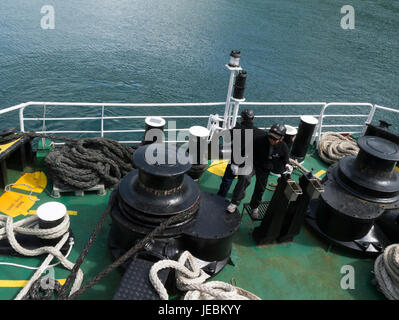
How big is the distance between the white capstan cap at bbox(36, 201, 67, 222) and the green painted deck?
0.52 m

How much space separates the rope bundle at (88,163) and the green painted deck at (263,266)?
27 centimetres

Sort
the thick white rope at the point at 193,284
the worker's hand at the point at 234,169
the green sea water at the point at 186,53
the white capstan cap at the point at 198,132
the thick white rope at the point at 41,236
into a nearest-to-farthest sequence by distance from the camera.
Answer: the thick white rope at the point at 193,284 < the thick white rope at the point at 41,236 < the worker's hand at the point at 234,169 < the white capstan cap at the point at 198,132 < the green sea water at the point at 186,53

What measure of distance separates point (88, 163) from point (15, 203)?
3.45 ft

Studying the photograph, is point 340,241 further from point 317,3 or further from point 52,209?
point 317,3

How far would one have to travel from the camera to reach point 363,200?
4.66 m

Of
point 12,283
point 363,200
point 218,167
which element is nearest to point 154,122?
point 218,167

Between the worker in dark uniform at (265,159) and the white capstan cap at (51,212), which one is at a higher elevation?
the worker in dark uniform at (265,159)

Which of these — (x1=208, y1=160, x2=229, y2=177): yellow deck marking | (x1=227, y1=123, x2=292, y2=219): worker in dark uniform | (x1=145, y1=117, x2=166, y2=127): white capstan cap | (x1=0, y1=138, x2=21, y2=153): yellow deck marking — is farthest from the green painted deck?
(x1=145, y1=117, x2=166, y2=127): white capstan cap

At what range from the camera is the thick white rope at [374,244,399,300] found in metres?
3.96

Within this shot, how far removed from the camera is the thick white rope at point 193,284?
10.7 ft

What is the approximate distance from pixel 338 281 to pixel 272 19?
1118 inches

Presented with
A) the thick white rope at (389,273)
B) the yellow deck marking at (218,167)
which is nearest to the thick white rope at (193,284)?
the thick white rope at (389,273)

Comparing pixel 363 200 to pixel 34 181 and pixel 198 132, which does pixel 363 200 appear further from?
pixel 34 181

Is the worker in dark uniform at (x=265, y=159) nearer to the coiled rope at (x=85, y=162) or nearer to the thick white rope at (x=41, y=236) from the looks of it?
the coiled rope at (x=85, y=162)
